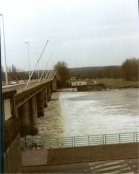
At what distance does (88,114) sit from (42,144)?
57 centimetres

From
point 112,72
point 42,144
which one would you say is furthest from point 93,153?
point 112,72

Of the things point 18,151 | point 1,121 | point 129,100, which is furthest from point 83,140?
point 1,121

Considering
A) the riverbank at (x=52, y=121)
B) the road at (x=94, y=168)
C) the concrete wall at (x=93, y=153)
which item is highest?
the riverbank at (x=52, y=121)

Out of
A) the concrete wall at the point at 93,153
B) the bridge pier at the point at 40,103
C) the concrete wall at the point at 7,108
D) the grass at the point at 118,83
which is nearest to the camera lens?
the concrete wall at the point at 7,108

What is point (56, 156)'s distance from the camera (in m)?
2.12

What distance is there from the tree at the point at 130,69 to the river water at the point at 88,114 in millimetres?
258

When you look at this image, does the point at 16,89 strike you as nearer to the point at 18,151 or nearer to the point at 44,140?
the point at 18,151

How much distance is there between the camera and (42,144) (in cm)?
236

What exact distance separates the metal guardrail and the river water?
0.05 m

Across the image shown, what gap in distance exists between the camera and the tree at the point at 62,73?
231 centimetres

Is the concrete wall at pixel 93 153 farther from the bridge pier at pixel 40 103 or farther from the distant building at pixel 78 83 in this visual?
the distant building at pixel 78 83

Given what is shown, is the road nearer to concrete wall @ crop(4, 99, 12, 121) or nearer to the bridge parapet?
the bridge parapet

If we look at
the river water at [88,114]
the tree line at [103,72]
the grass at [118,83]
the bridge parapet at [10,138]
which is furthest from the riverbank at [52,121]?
the bridge parapet at [10,138]

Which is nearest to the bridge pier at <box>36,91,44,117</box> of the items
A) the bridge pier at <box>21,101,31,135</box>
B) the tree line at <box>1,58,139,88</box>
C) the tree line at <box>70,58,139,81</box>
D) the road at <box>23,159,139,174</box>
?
the bridge pier at <box>21,101,31,135</box>
